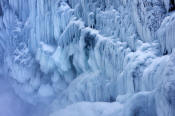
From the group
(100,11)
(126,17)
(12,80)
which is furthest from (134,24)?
(12,80)

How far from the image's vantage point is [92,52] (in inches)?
228

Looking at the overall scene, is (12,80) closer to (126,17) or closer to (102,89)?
(102,89)

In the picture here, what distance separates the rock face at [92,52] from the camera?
3.69m

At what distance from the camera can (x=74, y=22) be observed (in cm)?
606

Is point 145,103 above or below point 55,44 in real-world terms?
below

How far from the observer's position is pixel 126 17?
4801 millimetres

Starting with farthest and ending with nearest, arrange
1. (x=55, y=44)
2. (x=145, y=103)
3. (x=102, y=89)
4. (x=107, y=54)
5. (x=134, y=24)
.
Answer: (x=55, y=44)
(x=102, y=89)
(x=107, y=54)
(x=134, y=24)
(x=145, y=103)

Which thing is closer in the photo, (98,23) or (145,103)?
(145,103)

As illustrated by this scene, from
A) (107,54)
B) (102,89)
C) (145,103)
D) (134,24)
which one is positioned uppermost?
(134,24)

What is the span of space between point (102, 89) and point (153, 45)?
1.91 meters

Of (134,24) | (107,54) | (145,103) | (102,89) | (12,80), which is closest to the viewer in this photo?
(145,103)

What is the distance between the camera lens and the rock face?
3.69 m

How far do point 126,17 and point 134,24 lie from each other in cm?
26

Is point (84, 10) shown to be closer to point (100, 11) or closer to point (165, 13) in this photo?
point (100, 11)
